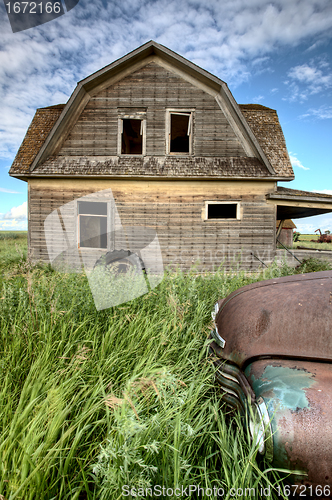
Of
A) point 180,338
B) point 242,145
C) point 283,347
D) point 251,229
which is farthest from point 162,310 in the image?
point 242,145

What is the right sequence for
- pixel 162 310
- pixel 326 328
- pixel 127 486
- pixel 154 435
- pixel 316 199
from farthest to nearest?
pixel 316 199
pixel 162 310
pixel 326 328
pixel 154 435
pixel 127 486

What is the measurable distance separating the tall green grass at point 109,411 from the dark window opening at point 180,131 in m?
8.06

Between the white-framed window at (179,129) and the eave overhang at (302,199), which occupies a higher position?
the white-framed window at (179,129)

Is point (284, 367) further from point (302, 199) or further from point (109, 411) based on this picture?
point (302, 199)

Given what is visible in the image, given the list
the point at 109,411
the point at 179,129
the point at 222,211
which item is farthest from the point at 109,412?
the point at 222,211

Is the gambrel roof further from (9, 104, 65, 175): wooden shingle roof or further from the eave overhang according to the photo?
the eave overhang

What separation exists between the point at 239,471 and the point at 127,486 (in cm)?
63

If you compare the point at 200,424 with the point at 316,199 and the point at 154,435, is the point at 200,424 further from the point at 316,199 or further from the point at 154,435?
the point at 316,199

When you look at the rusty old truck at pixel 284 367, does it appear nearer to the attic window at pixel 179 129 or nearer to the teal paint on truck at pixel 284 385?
the teal paint on truck at pixel 284 385

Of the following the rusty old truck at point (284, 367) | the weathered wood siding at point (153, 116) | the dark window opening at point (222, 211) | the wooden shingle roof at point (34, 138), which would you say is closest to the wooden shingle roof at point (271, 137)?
the weathered wood siding at point (153, 116)

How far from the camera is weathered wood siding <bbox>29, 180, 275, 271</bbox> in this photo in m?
8.36

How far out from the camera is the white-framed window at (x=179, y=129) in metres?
8.38

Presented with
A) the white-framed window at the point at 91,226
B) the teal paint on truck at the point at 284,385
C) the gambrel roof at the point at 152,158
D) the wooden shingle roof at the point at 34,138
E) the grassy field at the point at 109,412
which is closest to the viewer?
the grassy field at the point at 109,412

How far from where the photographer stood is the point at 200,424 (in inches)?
67.0
